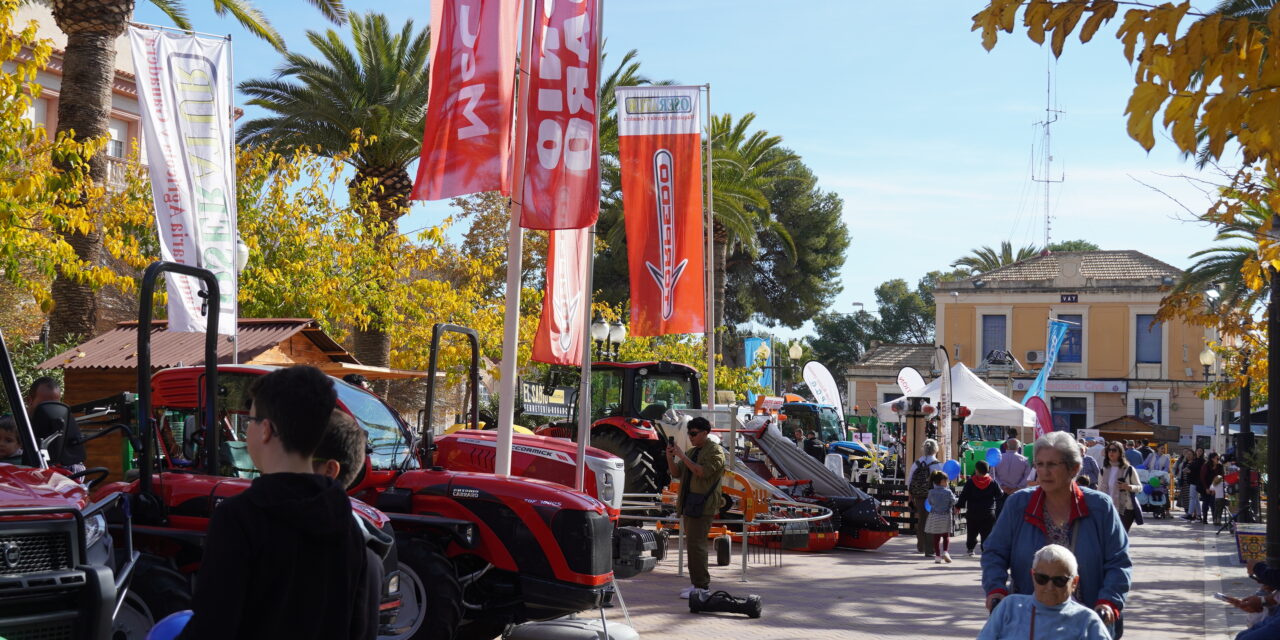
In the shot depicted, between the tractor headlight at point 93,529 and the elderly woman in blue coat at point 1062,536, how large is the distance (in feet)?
13.9

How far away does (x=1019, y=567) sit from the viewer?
5852 millimetres

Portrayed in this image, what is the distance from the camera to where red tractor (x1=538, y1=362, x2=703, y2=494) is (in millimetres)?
17766

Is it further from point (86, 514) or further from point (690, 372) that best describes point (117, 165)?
point (86, 514)

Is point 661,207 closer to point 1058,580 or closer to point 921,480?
point 921,480

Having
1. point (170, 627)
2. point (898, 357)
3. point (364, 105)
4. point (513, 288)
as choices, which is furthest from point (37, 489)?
point (898, 357)

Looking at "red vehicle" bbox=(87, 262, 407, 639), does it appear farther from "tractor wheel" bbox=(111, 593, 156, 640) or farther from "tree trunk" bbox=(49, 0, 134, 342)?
"tree trunk" bbox=(49, 0, 134, 342)

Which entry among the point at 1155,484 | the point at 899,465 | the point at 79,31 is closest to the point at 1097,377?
the point at 1155,484

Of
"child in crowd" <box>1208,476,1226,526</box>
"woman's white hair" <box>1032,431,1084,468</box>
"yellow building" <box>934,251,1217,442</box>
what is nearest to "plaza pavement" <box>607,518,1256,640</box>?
"woman's white hair" <box>1032,431,1084,468</box>

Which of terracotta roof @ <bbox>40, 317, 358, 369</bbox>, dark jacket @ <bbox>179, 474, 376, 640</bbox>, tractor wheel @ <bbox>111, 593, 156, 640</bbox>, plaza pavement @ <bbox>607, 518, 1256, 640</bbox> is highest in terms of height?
terracotta roof @ <bbox>40, 317, 358, 369</bbox>

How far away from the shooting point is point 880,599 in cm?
1355

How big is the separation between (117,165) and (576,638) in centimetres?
2587

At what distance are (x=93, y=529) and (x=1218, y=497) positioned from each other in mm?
27254

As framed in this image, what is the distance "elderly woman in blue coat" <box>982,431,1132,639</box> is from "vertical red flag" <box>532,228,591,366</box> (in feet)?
23.5

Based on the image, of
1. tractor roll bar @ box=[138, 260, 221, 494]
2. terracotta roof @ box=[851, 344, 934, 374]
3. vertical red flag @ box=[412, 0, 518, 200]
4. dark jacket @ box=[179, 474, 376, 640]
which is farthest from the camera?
terracotta roof @ box=[851, 344, 934, 374]
